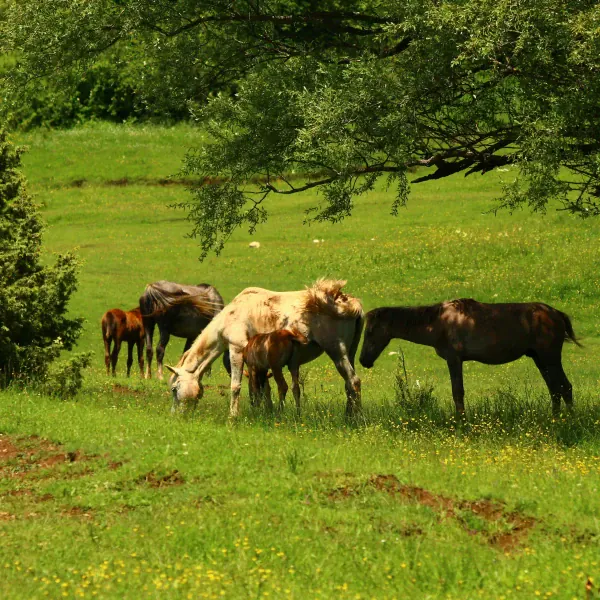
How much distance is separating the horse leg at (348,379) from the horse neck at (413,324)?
3.09 ft

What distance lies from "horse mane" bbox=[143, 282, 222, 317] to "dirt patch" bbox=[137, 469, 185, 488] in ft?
37.9

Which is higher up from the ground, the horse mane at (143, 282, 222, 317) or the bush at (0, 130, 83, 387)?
the bush at (0, 130, 83, 387)

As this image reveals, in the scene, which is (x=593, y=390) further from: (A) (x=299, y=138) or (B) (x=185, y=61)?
(B) (x=185, y=61)

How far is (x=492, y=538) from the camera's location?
1091 centimetres

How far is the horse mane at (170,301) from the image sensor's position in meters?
24.4

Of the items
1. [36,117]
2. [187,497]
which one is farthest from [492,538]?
[36,117]

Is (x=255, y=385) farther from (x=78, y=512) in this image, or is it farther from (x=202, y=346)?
(x=78, y=512)

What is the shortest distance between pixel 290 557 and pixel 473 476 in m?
3.16

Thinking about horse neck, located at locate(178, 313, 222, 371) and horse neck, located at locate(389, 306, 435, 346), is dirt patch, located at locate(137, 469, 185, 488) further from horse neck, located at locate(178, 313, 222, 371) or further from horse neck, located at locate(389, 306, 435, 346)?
horse neck, located at locate(389, 306, 435, 346)

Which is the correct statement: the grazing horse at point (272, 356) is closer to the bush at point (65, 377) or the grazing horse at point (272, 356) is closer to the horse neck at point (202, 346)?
the horse neck at point (202, 346)

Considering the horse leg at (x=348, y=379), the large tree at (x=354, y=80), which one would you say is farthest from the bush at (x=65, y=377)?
the horse leg at (x=348, y=379)

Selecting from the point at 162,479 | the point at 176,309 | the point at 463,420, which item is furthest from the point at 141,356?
the point at 162,479

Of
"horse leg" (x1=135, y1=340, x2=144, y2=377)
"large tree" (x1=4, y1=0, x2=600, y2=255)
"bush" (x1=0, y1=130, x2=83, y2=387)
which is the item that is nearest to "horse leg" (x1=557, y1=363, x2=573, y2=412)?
"large tree" (x1=4, y1=0, x2=600, y2=255)

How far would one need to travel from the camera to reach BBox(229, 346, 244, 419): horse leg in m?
17.3
